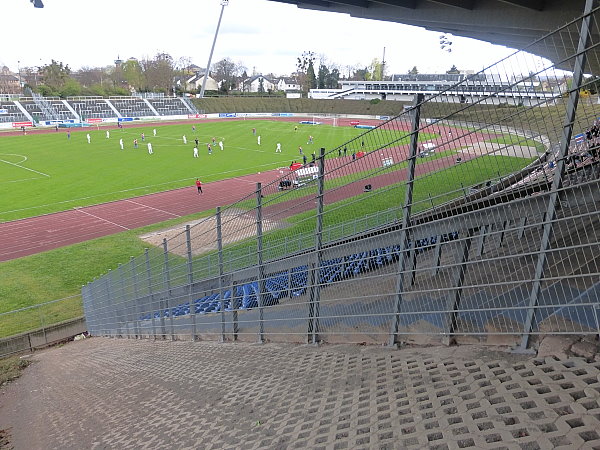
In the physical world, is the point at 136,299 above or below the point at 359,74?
below

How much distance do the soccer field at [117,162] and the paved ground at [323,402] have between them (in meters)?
20.3

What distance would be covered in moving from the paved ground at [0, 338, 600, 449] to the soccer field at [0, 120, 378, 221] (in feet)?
66.8

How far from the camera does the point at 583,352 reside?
10.5 feet

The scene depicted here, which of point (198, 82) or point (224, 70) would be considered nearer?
point (224, 70)

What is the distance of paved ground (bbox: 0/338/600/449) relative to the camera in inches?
110

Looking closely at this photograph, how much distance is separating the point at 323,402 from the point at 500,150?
2664mm

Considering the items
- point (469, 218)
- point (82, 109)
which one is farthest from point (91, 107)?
point (469, 218)

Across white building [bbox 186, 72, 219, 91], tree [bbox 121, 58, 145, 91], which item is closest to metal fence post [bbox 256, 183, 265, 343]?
tree [bbox 121, 58, 145, 91]

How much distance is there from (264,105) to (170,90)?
83.4 ft

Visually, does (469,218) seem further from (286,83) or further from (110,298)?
(286,83)

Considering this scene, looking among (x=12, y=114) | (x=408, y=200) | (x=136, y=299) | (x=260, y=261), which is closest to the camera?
(x=408, y=200)

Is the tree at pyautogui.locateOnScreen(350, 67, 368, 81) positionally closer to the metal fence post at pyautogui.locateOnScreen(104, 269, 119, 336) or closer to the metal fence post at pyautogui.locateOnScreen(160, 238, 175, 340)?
the metal fence post at pyautogui.locateOnScreen(104, 269, 119, 336)

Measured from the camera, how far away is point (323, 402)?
398 centimetres

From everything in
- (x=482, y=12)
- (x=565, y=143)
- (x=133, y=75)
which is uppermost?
(x=133, y=75)
